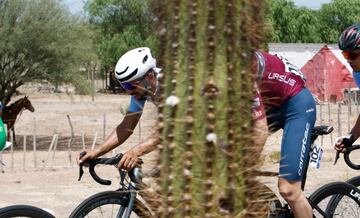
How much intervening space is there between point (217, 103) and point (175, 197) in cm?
38

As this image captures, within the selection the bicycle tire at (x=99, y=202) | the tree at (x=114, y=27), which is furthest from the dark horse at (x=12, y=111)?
the tree at (x=114, y=27)

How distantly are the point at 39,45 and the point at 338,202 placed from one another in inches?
924

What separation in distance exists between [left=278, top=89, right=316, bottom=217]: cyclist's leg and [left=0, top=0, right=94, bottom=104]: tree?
23129mm

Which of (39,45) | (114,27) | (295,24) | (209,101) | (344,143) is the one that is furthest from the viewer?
(295,24)

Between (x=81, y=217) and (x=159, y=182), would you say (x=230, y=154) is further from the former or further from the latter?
(x=81, y=217)

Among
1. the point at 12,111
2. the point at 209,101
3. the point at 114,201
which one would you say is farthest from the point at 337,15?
the point at 209,101

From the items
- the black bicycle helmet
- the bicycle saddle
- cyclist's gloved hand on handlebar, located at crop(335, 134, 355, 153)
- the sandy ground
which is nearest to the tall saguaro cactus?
the sandy ground

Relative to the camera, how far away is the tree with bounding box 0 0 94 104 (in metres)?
28.2

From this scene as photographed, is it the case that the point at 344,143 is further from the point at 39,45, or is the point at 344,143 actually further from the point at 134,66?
the point at 39,45

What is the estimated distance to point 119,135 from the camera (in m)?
5.66

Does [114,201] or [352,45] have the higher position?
[352,45]

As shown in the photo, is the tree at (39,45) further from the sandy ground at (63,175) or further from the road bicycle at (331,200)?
the road bicycle at (331,200)

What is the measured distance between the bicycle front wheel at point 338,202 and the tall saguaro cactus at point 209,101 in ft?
9.97

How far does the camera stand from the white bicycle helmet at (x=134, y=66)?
5129 mm
